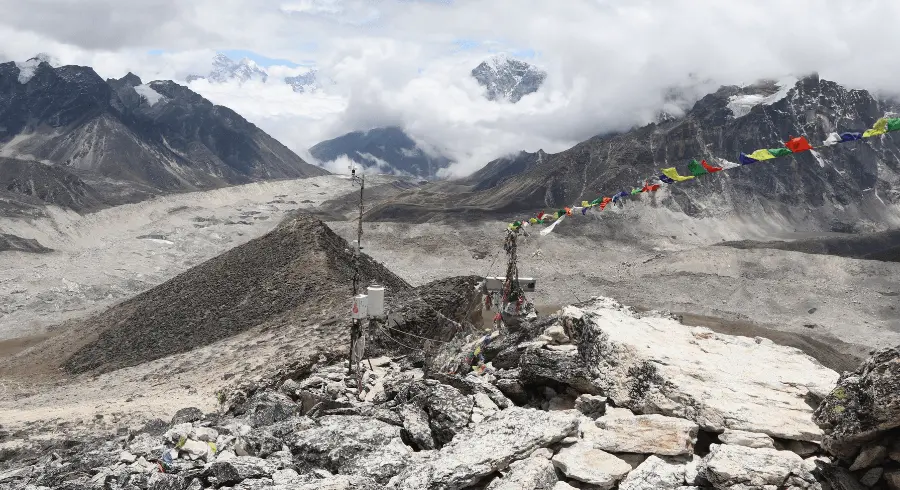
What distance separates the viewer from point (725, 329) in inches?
1511

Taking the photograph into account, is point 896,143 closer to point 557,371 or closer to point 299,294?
point 299,294

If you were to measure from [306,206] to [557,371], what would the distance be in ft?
355

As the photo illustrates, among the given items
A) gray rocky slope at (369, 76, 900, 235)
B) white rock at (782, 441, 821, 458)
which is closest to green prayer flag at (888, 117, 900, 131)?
white rock at (782, 441, 821, 458)

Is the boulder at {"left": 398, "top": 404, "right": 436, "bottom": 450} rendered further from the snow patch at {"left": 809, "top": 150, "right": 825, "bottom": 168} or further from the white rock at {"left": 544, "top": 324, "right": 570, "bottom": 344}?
the snow patch at {"left": 809, "top": 150, "right": 825, "bottom": 168}

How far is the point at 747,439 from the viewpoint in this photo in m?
8.33

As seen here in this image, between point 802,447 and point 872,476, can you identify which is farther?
point 802,447

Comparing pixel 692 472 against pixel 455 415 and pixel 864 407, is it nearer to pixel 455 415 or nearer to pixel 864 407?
pixel 864 407

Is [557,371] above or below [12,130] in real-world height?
below

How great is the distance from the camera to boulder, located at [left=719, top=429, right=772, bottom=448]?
325 inches

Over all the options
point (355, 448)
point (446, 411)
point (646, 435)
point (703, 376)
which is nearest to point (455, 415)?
point (446, 411)

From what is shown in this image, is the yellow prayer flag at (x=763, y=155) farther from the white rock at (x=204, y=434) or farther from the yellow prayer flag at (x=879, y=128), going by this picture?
the white rock at (x=204, y=434)

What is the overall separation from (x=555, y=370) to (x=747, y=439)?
356 centimetres

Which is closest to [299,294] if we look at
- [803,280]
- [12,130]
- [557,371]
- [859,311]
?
[557,371]

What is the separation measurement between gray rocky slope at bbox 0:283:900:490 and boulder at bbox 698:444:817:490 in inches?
0.8
